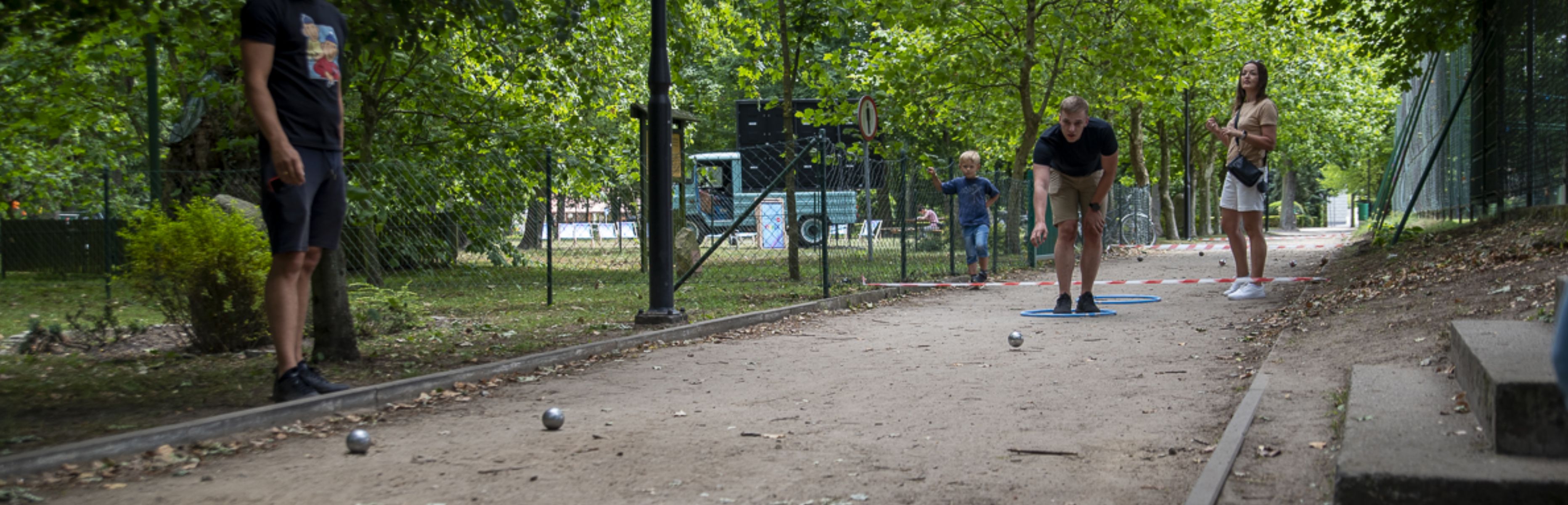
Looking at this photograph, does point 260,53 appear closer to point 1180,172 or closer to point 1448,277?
point 1448,277

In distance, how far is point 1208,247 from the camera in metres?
28.0

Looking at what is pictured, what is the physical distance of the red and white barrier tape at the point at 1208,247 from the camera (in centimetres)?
2614

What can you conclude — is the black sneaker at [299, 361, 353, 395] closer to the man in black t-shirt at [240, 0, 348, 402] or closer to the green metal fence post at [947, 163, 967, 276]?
the man in black t-shirt at [240, 0, 348, 402]

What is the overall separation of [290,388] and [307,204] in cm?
80

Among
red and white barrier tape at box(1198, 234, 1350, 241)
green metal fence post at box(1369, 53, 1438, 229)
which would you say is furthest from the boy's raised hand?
red and white barrier tape at box(1198, 234, 1350, 241)

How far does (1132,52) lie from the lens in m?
19.9

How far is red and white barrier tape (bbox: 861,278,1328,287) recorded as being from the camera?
36.2 feet

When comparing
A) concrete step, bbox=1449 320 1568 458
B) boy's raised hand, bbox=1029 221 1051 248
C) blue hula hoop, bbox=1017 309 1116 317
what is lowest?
blue hula hoop, bbox=1017 309 1116 317

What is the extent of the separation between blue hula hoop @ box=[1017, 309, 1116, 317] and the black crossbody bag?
5.21 feet

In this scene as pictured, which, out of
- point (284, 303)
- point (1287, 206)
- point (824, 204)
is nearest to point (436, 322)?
point (824, 204)

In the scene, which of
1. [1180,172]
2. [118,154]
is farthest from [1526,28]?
[1180,172]

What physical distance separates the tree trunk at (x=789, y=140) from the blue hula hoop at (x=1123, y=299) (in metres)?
Answer: 3.87

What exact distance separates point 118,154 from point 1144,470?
72.0ft

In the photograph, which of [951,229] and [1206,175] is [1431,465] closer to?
[951,229]
